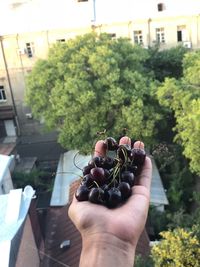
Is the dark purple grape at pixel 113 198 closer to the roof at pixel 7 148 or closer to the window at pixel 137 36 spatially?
the roof at pixel 7 148

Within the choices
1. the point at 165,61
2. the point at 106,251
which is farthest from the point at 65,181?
the point at 106,251

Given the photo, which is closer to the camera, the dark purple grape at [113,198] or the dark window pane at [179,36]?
the dark purple grape at [113,198]

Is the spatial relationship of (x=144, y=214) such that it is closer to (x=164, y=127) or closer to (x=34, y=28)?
(x=164, y=127)

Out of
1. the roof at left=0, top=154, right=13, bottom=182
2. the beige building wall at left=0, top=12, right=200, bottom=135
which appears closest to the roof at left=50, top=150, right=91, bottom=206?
the roof at left=0, top=154, right=13, bottom=182

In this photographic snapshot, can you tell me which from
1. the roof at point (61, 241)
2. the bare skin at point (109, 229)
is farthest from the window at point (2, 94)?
the bare skin at point (109, 229)

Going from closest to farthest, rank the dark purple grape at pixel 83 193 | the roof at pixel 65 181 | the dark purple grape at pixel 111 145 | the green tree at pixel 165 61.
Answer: the dark purple grape at pixel 83 193
the dark purple grape at pixel 111 145
the roof at pixel 65 181
the green tree at pixel 165 61

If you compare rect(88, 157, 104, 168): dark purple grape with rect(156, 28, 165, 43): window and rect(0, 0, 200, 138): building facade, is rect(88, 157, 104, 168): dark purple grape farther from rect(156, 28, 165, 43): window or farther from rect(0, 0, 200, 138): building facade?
rect(156, 28, 165, 43): window
